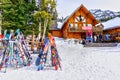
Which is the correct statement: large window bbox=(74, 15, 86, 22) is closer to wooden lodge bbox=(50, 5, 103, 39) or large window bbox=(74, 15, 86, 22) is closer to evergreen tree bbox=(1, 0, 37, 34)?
wooden lodge bbox=(50, 5, 103, 39)

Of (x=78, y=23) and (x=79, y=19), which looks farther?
(x=79, y=19)

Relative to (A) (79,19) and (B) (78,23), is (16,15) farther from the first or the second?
(A) (79,19)

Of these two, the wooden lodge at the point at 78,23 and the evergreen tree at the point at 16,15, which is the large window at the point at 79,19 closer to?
the wooden lodge at the point at 78,23

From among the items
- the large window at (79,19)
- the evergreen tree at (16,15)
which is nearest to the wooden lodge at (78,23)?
the large window at (79,19)

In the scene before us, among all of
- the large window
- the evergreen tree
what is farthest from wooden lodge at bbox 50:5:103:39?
the evergreen tree

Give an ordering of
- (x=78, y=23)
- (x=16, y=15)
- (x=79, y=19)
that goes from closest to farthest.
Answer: (x=16, y=15)
(x=78, y=23)
(x=79, y=19)

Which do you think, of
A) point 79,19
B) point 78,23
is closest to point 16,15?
point 78,23

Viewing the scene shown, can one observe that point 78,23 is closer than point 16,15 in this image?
No

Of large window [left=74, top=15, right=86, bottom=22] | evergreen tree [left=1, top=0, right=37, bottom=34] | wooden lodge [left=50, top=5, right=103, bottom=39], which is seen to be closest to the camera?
evergreen tree [left=1, top=0, right=37, bottom=34]

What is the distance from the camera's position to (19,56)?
13430 mm

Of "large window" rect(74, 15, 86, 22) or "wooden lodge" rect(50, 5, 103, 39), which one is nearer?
"wooden lodge" rect(50, 5, 103, 39)

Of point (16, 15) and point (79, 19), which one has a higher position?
point (79, 19)

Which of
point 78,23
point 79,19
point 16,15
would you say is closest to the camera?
point 16,15

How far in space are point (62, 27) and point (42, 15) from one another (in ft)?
70.4
